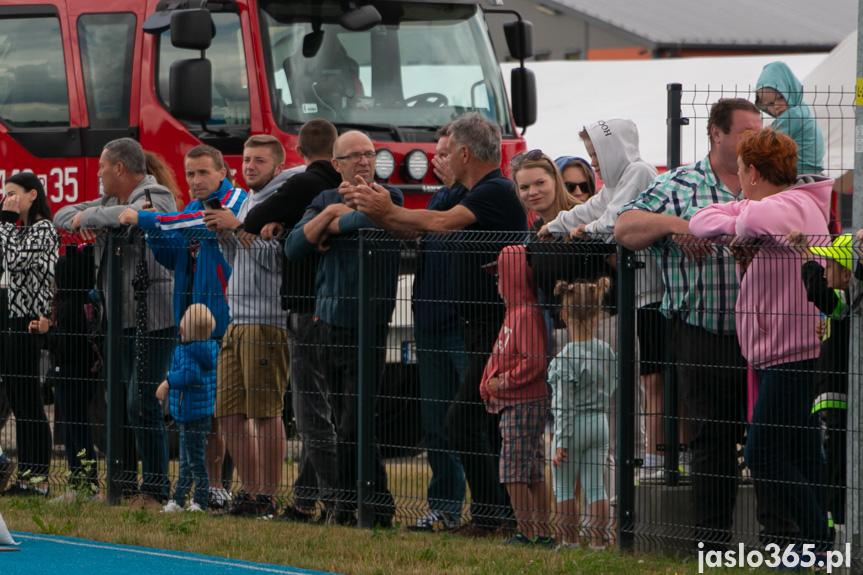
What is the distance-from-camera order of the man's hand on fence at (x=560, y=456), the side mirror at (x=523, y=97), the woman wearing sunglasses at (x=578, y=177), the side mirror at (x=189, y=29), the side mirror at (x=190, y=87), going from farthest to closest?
the side mirror at (x=523, y=97), the side mirror at (x=190, y=87), the side mirror at (x=189, y=29), the woman wearing sunglasses at (x=578, y=177), the man's hand on fence at (x=560, y=456)

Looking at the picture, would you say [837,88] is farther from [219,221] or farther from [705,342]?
[705,342]

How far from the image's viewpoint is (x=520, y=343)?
6.78 m

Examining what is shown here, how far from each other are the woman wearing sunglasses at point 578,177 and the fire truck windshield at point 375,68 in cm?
312

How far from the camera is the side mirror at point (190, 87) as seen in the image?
36.3 ft

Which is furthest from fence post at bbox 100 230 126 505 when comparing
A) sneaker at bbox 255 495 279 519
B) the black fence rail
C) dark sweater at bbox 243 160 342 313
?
sneaker at bbox 255 495 279 519

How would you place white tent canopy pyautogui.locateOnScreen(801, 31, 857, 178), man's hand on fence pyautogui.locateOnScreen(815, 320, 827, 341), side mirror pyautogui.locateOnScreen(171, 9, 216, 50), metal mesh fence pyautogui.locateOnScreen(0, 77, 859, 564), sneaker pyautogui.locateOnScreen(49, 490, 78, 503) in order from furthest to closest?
white tent canopy pyautogui.locateOnScreen(801, 31, 857, 178) < side mirror pyautogui.locateOnScreen(171, 9, 216, 50) < sneaker pyautogui.locateOnScreen(49, 490, 78, 503) < metal mesh fence pyautogui.locateOnScreen(0, 77, 859, 564) < man's hand on fence pyautogui.locateOnScreen(815, 320, 827, 341)

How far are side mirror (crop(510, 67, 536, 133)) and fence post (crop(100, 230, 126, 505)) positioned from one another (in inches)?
232

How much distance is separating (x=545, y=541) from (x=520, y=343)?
97 cm

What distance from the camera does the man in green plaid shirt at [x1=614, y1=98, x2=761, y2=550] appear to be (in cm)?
619

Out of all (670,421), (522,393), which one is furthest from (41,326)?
(670,421)

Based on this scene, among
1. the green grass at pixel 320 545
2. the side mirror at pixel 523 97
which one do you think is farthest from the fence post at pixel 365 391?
the side mirror at pixel 523 97

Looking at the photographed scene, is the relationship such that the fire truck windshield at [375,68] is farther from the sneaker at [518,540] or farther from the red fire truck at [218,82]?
the sneaker at [518,540]

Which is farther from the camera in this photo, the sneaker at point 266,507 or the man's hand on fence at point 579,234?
the sneaker at point 266,507

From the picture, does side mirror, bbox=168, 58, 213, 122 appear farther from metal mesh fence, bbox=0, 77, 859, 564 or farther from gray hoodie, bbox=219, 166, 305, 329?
gray hoodie, bbox=219, 166, 305, 329
